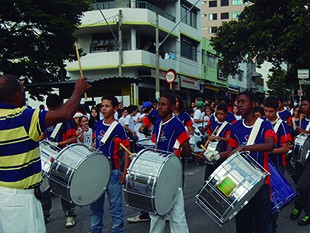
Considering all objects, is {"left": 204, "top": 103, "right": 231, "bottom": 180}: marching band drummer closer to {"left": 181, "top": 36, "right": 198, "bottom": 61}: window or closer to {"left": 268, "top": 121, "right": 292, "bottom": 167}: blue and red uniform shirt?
{"left": 268, "top": 121, "right": 292, "bottom": 167}: blue and red uniform shirt

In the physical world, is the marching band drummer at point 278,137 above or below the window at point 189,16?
below

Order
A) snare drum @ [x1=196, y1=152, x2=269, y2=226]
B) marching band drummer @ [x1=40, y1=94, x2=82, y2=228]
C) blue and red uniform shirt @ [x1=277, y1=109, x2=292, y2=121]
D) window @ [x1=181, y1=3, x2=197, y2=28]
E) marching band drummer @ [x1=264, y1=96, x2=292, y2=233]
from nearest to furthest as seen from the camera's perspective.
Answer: snare drum @ [x1=196, y1=152, x2=269, y2=226], marching band drummer @ [x1=264, y1=96, x2=292, y2=233], marching band drummer @ [x1=40, y1=94, x2=82, y2=228], blue and red uniform shirt @ [x1=277, y1=109, x2=292, y2=121], window @ [x1=181, y1=3, x2=197, y2=28]

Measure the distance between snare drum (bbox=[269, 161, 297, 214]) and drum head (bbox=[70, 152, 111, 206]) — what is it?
6.14ft

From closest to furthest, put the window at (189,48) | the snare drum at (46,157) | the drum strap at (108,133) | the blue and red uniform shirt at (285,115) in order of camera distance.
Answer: the snare drum at (46,157) → the drum strap at (108,133) → the blue and red uniform shirt at (285,115) → the window at (189,48)

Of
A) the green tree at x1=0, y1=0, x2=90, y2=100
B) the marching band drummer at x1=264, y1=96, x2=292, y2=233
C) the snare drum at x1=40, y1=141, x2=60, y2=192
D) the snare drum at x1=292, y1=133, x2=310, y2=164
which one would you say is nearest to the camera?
the snare drum at x1=40, y1=141, x2=60, y2=192

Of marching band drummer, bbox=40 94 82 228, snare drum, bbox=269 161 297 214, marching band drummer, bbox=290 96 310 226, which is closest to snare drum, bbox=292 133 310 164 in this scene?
marching band drummer, bbox=290 96 310 226

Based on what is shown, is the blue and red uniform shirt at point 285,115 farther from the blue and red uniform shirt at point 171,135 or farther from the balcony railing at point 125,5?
the balcony railing at point 125,5

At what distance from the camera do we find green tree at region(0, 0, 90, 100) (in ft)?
49.1

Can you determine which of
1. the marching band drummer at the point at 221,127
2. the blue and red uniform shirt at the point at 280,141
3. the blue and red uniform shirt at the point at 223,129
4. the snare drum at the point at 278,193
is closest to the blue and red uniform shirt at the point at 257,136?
the snare drum at the point at 278,193

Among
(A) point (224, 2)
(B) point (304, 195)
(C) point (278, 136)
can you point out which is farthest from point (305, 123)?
(A) point (224, 2)

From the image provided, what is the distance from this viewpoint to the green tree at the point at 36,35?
14969 millimetres

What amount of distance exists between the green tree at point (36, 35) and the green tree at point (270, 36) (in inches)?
321

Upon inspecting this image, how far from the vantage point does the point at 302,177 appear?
232 inches

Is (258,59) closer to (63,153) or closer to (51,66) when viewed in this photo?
(51,66)
